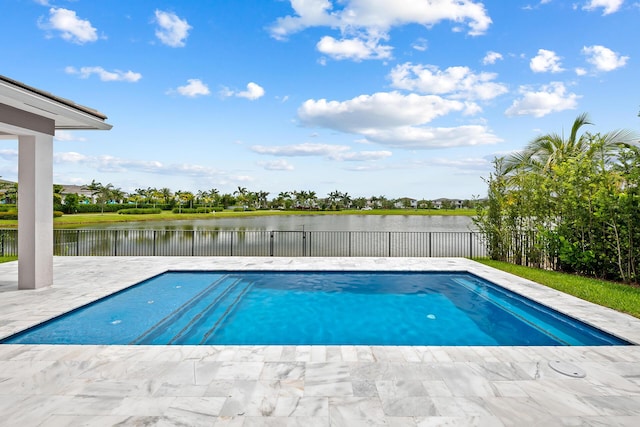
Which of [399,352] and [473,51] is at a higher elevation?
[473,51]

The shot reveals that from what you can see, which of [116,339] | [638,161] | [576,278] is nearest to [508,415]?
[116,339]

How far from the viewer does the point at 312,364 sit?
322 cm

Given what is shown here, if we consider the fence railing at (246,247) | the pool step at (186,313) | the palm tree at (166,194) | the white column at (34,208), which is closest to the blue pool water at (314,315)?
the pool step at (186,313)

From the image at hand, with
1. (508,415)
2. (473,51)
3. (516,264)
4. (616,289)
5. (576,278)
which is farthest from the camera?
(473,51)

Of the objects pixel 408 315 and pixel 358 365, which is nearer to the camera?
pixel 358 365

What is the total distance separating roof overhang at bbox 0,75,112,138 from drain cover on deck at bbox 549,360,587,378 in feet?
24.4

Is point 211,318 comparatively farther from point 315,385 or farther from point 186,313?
point 315,385

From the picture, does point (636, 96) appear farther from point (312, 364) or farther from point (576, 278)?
point (312, 364)

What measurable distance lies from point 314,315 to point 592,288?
561 cm

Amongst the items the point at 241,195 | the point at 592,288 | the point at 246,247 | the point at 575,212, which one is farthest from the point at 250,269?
the point at 241,195

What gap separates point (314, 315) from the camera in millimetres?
5656

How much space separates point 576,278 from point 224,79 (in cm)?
1361

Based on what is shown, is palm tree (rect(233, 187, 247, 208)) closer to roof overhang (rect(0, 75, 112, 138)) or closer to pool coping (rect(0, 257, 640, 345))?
pool coping (rect(0, 257, 640, 345))

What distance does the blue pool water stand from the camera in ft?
→ 14.6
